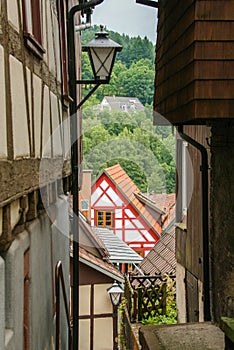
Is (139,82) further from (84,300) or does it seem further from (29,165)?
(29,165)

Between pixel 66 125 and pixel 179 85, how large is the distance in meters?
2.02

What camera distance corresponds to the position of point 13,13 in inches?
136

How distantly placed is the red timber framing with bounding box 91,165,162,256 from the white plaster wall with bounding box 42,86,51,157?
302cm

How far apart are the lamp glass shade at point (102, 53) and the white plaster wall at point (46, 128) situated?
2.05m

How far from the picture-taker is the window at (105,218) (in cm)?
1527

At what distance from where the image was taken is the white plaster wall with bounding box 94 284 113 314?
12117 millimetres

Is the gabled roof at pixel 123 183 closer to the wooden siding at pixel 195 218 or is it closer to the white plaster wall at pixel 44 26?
the wooden siding at pixel 195 218

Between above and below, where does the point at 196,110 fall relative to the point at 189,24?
below

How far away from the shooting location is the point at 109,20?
1078 cm

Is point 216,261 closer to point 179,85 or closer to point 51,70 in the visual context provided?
point 179,85

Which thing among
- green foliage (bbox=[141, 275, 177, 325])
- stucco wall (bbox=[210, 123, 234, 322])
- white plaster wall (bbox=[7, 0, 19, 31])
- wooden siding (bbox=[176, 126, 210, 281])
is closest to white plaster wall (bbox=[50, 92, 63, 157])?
stucco wall (bbox=[210, 123, 234, 322])

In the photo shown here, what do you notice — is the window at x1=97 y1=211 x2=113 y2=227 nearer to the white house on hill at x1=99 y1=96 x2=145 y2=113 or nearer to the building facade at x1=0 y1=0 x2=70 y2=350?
the white house on hill at x1=99 y1=96 x2=145 y2=113

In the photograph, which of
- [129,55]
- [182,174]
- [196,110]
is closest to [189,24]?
[196,110]

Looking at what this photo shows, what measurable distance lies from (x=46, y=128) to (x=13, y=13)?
1.71 meters
